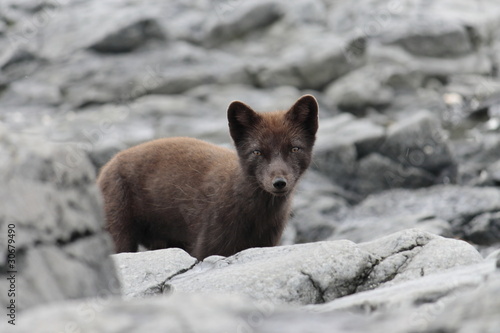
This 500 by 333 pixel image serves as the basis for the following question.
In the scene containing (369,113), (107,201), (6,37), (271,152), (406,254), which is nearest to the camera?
(406,254)

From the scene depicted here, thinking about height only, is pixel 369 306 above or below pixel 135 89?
below

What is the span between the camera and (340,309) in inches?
177

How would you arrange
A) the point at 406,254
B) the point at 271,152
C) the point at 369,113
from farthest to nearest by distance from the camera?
the point at 369,113, the point at 271,152, the point at 406,254

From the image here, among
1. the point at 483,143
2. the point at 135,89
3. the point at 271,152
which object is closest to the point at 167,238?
the point at 271,152

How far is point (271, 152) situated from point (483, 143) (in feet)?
38.8

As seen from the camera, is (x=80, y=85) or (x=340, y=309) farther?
(x=80, y=85)

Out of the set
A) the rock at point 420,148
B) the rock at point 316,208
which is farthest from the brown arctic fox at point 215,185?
the rock at point 420,148

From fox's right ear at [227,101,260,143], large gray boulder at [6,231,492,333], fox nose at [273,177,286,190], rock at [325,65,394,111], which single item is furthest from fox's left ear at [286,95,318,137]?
rock at [325,65,394,111]

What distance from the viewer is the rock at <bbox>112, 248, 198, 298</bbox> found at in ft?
20.9

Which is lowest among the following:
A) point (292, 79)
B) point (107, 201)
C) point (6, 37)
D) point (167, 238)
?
point (167, 238)

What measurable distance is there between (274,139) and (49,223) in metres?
4.54

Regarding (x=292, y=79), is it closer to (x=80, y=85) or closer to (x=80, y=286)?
(x=80, y=85)

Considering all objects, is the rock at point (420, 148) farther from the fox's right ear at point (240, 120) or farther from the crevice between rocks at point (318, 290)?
the crevice between rocks at point (318, 290)

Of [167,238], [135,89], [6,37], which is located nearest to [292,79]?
[135,89]
